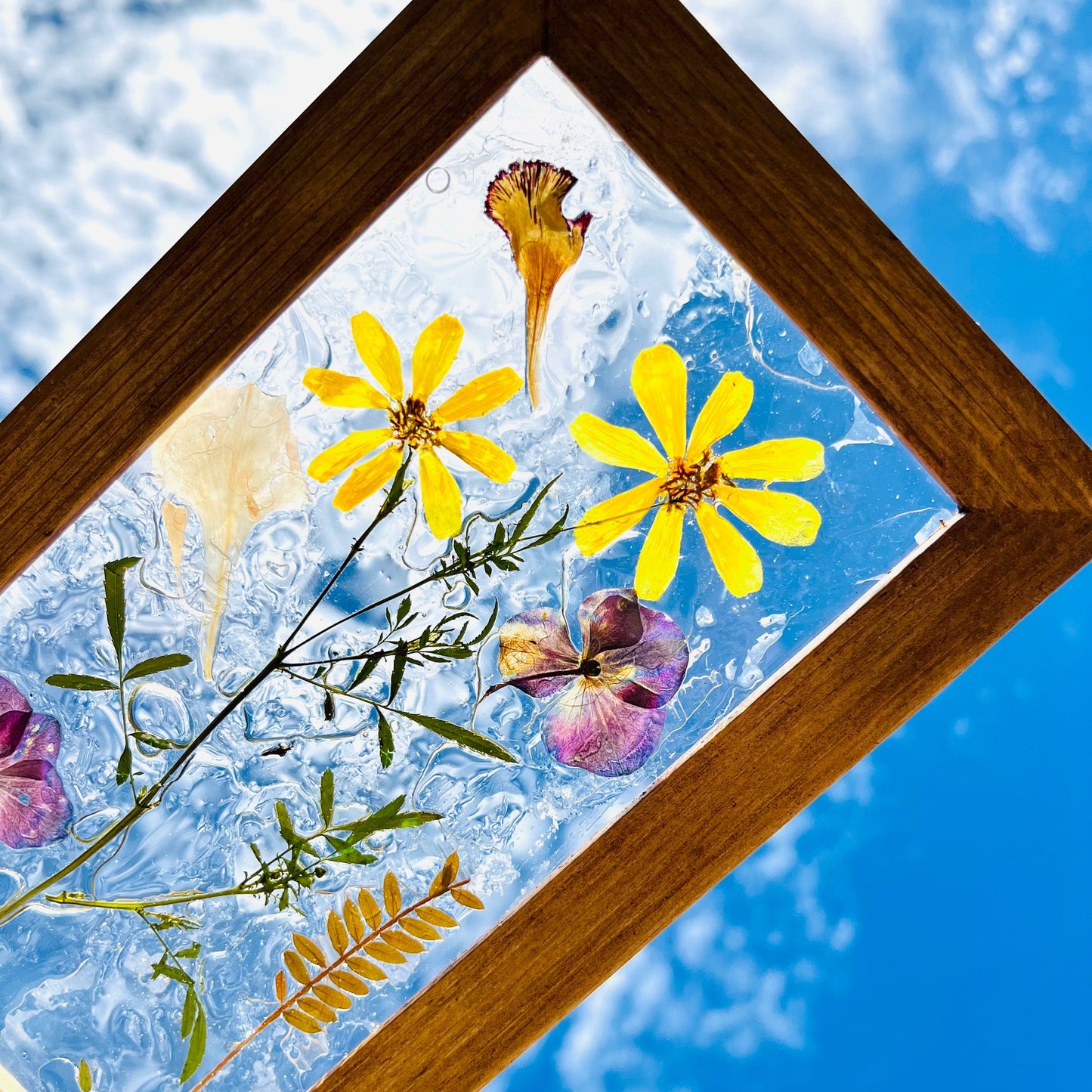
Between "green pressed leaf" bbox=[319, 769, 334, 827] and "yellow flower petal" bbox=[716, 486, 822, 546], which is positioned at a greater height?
"yellow flower petal" bbox=[716, 486, 822, 546]

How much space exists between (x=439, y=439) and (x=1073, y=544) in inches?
18.6

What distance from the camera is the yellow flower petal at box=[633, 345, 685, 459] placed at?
0.64m

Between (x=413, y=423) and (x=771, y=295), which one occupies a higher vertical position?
(x=771, y=295)

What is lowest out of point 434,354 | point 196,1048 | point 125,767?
point 196,1048

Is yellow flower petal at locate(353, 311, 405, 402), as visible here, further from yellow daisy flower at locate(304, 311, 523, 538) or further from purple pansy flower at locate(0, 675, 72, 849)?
purple pansy flower at locate(0, 675, 72, 849)

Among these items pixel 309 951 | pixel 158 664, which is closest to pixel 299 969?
pixel 309 951

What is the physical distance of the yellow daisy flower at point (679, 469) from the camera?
64 centimetres

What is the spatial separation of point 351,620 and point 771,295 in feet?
1.27

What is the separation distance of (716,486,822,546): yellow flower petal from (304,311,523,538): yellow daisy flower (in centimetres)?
18

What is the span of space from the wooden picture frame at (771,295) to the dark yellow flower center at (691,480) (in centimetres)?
12

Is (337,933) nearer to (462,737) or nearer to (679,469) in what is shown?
(462,737)

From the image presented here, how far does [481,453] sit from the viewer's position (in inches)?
25.1

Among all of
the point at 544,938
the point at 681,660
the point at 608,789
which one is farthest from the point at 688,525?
the point at 544,938

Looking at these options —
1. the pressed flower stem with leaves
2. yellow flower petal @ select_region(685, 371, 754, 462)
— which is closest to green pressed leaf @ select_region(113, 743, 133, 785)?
the pressed flower stem with leaves
